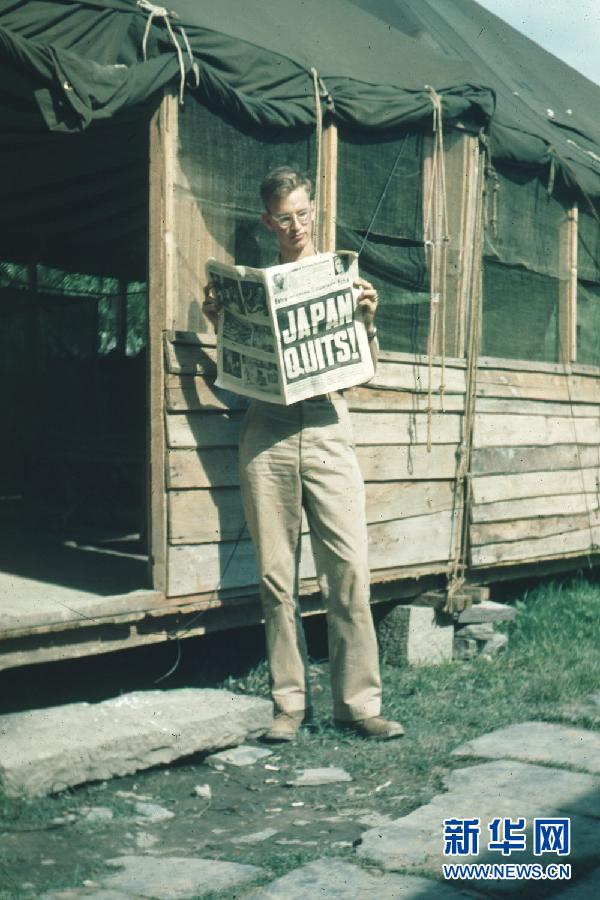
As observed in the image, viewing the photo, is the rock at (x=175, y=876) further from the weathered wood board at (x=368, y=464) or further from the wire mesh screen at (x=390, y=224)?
the wire mesh screen at (x=390, y=224)

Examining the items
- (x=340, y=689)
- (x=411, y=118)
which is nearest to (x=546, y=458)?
(x=411, y=118)

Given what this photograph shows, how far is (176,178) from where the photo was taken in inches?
198

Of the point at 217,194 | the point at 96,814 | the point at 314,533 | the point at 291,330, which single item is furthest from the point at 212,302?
the point at 96,814

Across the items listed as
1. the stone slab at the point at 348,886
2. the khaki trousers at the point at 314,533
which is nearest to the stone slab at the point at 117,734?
the khaki trousers at the point at 314,533

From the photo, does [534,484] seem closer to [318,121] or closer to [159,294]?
[318,121]

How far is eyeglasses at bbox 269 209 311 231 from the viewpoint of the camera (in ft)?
15.5

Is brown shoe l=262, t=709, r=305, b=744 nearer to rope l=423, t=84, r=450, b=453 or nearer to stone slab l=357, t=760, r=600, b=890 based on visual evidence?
stone slab l=357, t=760, r=600, b=890

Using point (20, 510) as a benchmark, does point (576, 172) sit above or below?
above

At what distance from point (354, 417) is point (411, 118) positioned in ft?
5.30

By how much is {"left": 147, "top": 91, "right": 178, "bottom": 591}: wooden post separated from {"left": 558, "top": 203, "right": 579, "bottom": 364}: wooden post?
349cm

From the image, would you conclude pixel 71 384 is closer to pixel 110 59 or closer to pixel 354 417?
pixel 354 417

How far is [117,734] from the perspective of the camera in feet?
14.2

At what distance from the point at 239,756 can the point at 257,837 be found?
2.69 ft

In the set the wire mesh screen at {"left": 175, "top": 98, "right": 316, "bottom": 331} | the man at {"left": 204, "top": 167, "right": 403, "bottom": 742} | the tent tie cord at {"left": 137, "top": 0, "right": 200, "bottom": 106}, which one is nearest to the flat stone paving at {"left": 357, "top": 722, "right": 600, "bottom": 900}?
the man at {"left": 204, "top": 167, "right": 403, "bottom": 742}
